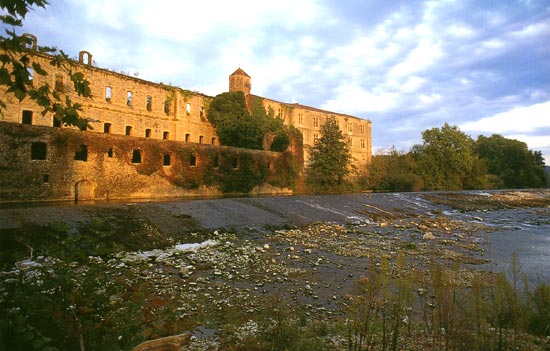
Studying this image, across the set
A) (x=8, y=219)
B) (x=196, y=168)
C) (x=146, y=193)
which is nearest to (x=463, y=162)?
(x=196, y=168)

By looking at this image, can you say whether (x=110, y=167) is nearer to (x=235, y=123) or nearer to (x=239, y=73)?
(x=235, y=123)

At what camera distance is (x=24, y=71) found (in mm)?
2346

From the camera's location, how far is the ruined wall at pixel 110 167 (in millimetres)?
21047

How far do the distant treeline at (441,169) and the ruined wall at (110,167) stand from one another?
23820 millimetres

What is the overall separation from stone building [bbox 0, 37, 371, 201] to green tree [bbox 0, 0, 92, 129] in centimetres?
779

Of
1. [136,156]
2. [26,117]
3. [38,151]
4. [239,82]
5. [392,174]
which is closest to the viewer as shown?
[38,151]

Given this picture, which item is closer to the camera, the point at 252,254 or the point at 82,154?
the point at 252,254

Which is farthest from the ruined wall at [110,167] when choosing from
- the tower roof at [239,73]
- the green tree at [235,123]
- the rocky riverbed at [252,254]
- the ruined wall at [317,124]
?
the ruined wall at [317,124]

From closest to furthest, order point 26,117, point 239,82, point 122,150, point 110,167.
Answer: point 110,167, point 122,150, point 26,117, point 239,82

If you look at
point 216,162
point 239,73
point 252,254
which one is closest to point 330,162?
point 216,162

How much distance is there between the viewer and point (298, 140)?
143ft

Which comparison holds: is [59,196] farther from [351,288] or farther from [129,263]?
[351,288]

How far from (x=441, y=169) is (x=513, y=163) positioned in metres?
27.0

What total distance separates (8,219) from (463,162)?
6301 cm
